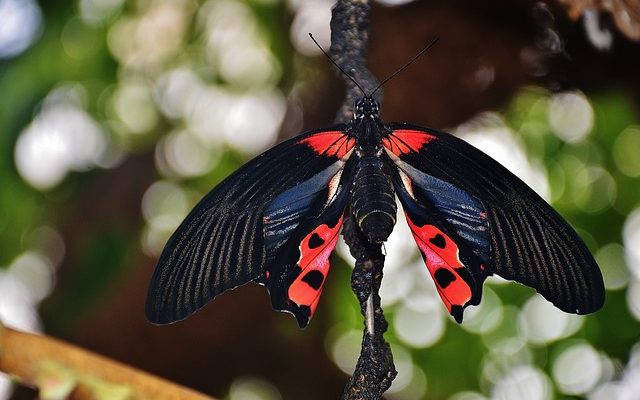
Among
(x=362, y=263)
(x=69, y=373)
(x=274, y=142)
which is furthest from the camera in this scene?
(x=274, y=142)

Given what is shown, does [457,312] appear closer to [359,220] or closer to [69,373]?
[359,220]

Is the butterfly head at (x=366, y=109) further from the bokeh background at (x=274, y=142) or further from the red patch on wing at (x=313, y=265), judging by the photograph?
the bokeh background at (x=274, y=142)

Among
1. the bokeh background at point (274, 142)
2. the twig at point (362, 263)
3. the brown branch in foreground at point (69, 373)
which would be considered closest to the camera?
the twig at point (362, 263)

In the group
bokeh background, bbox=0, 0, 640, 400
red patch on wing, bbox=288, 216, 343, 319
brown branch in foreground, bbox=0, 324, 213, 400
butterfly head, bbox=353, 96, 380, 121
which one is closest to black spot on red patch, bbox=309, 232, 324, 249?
red patch on wing, bbox=288, 216, 343, 319

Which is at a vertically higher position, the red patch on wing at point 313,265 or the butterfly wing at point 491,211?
the butterfly wing at point 491,211

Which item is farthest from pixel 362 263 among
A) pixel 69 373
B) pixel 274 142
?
pixel 274 142

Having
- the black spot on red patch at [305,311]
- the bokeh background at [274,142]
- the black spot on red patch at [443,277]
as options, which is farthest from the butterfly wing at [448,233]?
the bokeh background at [274,142]
